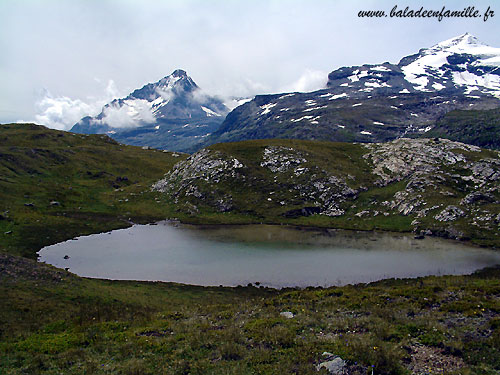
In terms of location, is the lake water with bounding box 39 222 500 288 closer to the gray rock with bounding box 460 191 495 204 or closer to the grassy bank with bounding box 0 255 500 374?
the grassy bank with bounding box 0 255 500 374

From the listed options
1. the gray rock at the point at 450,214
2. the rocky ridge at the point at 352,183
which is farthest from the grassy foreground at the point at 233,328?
the rocky ridge at the point at 352,183

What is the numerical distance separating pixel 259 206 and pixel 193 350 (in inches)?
3247

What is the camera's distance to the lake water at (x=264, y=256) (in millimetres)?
52737

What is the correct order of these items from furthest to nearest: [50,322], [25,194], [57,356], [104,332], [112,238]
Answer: [25,194] < [112,238] < [50,322] < [104,332] < [57,356]

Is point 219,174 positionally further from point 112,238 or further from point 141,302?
point 141,302

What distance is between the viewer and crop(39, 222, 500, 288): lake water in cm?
5274

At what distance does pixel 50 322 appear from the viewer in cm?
2772

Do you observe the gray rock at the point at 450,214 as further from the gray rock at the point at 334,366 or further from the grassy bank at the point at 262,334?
the gray rock at the point at 334,366

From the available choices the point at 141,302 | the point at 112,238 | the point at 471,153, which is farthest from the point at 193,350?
the point at 471,153

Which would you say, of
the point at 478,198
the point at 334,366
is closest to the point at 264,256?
the point at 334,366

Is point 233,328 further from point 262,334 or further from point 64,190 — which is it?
point 64,190

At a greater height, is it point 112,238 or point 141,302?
point 112,238

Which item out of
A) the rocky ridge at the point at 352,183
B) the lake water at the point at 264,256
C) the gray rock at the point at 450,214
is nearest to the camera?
the lake water at the point at 264,256

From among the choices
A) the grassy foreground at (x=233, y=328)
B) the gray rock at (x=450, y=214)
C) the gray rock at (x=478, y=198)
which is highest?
the gray rock at (x=478, y=198)
